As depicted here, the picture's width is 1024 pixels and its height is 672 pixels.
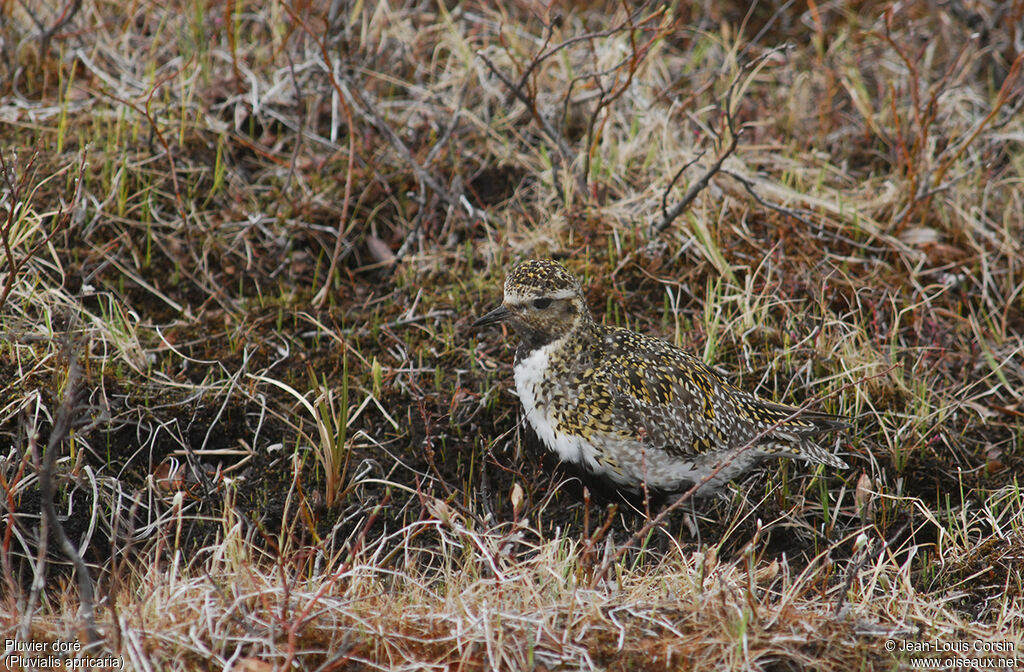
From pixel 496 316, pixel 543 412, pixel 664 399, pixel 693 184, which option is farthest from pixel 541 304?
pixel 693 184

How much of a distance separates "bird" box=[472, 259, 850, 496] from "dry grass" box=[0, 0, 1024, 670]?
0.24 m

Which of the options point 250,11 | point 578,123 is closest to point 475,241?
point 578,123

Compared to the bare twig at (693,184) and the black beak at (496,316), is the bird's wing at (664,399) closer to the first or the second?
the black beak at (496,316)

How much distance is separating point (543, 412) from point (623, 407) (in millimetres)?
333

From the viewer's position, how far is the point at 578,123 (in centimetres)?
603

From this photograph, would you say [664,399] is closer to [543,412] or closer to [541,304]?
[543,412]

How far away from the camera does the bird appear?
3814 millimetres

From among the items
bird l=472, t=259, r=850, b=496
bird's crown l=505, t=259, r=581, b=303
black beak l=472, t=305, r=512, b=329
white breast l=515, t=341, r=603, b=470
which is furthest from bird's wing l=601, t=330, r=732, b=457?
black beak l=472, t=305, r=512, b=329

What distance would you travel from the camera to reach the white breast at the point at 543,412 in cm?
383

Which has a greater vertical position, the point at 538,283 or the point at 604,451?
the point at 538,283

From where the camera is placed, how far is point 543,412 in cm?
391

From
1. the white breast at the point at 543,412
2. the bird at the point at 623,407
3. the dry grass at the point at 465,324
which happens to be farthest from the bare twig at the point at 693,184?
the white breast at the point at 543,412

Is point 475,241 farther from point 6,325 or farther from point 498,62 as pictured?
point 6,325

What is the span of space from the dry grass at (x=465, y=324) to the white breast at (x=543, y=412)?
0.44 ft
